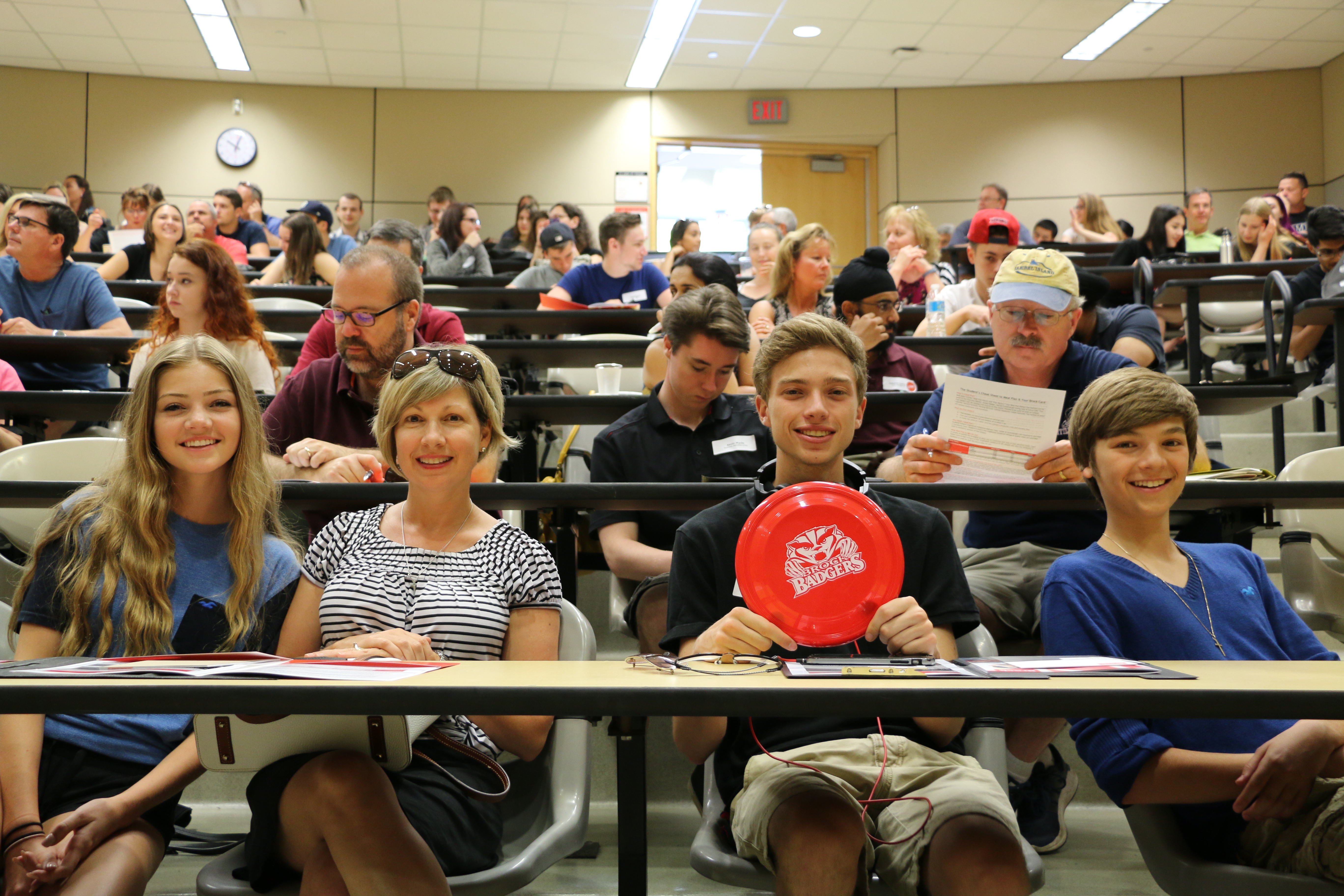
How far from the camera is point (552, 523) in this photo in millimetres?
2115

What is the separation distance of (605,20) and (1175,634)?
314 inches

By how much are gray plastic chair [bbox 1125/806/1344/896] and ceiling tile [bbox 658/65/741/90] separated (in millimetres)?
9063

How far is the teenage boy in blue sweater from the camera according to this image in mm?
1283

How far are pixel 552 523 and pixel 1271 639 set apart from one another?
1.29 meters

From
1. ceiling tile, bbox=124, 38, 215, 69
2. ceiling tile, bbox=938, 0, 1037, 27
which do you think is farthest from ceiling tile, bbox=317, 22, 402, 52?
ceiling tile, bbox=938, 0, 1037, 27

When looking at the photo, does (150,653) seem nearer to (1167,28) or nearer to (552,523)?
(552,523)

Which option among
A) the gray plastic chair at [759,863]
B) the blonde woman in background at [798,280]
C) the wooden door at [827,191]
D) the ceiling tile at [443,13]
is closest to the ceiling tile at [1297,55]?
the wooden door at [827,191]

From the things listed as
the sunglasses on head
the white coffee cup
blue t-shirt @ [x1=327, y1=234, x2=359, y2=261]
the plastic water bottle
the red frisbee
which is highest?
blue t-shirt @ [x1=327, y1=234, x2=359, y2=261]

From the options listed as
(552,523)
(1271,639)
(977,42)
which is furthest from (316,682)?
(977,42)

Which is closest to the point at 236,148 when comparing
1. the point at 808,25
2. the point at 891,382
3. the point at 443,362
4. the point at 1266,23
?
the point at 808,25

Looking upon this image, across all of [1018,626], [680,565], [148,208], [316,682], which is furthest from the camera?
[148,208]

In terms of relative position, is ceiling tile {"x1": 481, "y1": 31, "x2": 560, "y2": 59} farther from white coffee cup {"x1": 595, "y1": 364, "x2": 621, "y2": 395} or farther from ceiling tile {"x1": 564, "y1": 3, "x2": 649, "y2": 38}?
white coffee cup {"x1": 595, "y1": 364, "x2": 621, "y2": 395}

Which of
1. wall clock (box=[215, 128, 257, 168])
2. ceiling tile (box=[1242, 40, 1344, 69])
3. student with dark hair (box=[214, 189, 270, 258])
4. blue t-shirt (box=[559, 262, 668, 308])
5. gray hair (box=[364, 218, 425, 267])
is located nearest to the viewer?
gray hair (box=[364, 218, 425, 267])

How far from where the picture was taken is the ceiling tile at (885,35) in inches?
334
